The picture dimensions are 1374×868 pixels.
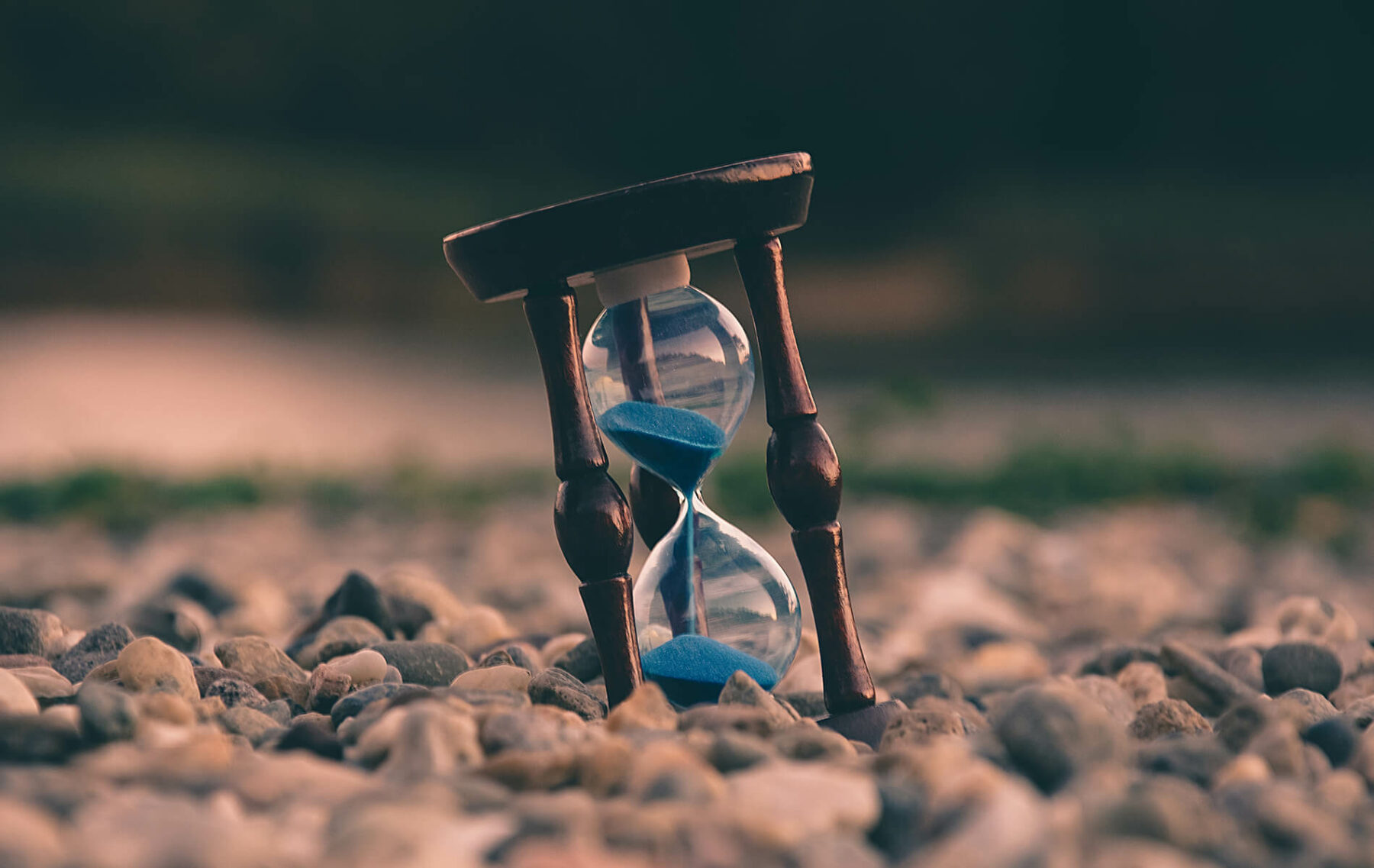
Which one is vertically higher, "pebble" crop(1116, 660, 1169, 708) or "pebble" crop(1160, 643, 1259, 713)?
"pebble" crop(1160, 643, 1259, 713)

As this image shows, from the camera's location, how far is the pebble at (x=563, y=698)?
5.86 ft

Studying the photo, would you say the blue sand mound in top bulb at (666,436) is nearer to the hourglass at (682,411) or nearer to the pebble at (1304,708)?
the hourglass at (682,411)

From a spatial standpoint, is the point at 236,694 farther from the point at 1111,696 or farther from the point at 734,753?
the point at 1111,696

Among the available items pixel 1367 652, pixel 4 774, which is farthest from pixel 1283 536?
pixel 4 774

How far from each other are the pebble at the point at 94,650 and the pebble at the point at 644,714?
3.12ft

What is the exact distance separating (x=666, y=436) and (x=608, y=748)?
23.2 inches

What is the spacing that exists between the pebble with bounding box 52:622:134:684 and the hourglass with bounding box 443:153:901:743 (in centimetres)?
85

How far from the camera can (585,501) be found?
1.78 meters

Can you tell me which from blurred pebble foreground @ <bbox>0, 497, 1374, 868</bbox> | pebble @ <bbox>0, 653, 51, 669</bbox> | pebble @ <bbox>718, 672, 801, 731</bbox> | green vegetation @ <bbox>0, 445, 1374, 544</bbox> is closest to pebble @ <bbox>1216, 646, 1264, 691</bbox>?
blurred pebble foreground @ <bbox>0, 497, 1374, 868</bbox>

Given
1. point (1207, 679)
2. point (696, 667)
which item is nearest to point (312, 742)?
point (696, 667)

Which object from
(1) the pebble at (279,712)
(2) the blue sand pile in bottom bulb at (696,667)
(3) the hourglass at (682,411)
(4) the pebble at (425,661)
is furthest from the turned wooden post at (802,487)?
(1) the pebble at (279,712)

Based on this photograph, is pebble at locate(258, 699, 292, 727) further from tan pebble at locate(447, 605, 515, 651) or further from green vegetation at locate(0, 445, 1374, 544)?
green vegetation at locate(0, 445, 1374, 544)

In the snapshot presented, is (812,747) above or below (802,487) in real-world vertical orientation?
below

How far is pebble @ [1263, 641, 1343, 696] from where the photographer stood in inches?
86.7
